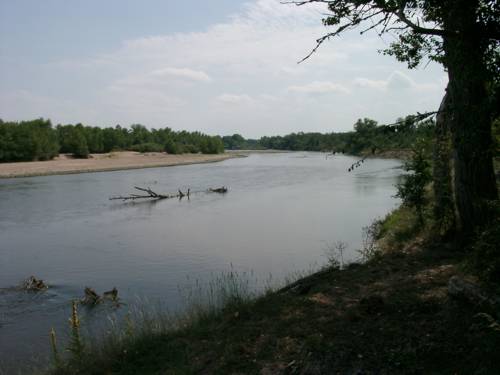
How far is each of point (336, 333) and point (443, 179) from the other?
679 cm

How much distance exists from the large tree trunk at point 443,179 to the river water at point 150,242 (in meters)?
4.66

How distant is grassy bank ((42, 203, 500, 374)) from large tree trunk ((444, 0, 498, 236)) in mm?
994

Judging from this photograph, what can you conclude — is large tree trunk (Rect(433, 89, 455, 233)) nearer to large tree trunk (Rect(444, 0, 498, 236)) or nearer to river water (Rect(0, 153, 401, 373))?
large tree trunk (Rect(444, 0, 498, 236))

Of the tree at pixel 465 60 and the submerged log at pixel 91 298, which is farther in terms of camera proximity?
the submerged log at pixel 91 298

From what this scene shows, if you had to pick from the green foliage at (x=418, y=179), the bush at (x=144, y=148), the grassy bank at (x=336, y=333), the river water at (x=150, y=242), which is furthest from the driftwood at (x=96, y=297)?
the bush at (x=144, y=148)

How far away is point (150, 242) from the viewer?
20.2m

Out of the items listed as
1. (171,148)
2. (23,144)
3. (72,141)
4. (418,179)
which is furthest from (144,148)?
(418,179)

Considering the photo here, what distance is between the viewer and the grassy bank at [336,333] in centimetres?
466

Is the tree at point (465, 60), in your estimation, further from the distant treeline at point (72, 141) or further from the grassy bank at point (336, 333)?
the distant treeline at point (72, 141)

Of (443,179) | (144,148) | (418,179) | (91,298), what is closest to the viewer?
(443,179)

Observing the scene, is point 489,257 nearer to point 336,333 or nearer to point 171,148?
point 336,333

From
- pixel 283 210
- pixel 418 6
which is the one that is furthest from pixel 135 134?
pixel 418 6

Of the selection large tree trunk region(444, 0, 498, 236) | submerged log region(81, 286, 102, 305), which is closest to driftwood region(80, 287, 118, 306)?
submerged log region(81, 286, 102, 305)

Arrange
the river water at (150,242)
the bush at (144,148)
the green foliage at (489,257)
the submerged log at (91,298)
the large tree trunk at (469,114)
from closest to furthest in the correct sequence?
the green foliage at (489,257), the large tree trunk at (469,114), the submerged log at (91,298), the river water at (150,242), the bush at (144,148)
